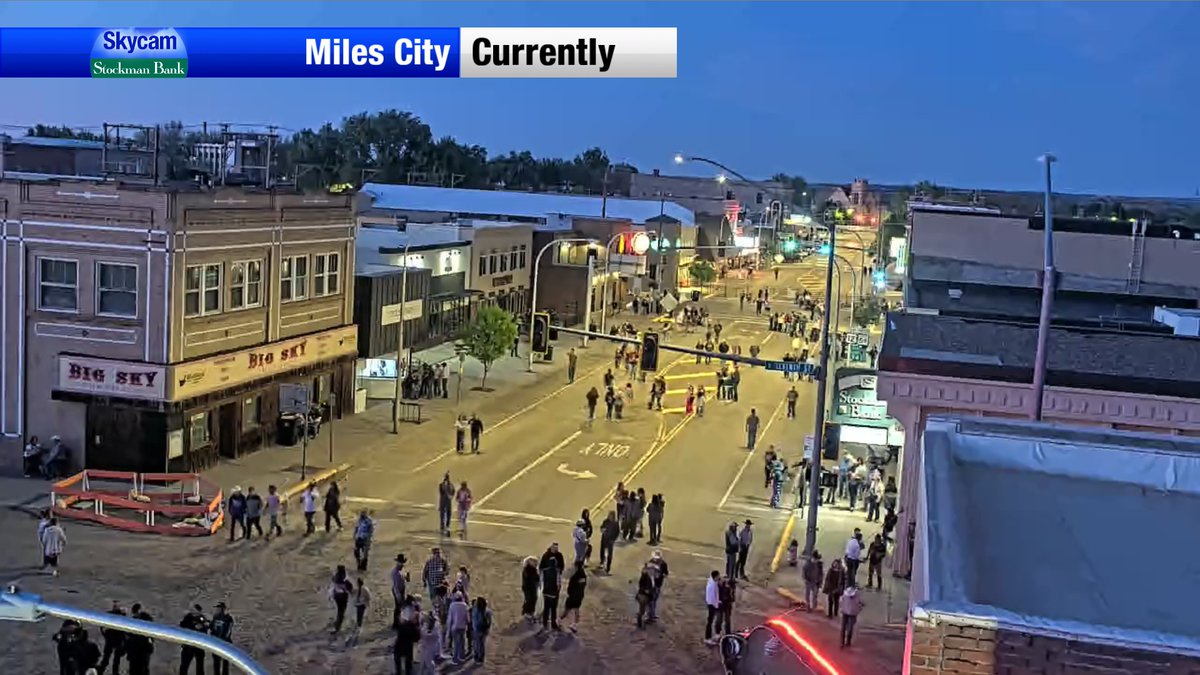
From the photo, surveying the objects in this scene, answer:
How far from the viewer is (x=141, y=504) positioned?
28.4 m

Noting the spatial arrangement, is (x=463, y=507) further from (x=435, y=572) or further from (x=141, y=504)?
(x=141, y=504)

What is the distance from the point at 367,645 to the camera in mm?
21375

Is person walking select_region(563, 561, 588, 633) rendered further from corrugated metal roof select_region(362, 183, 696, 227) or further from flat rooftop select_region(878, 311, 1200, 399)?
corrugated metal roof select_region(362, 183, 696, 227)

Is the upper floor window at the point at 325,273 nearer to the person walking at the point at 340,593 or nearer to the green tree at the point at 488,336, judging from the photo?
the green tree at the point at 488,336

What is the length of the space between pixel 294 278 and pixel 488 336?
41.5ft

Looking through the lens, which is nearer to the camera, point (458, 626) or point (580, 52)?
point (458, 626)

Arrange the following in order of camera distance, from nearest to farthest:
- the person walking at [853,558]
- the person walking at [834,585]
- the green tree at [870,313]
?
the person walking at [834,585]
the person walking at [853,558]
the green tree at [870,313]

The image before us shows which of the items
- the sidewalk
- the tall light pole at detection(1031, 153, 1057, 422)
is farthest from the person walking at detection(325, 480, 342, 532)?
the tall light pole at detection(1031, 153, 1057, 422)

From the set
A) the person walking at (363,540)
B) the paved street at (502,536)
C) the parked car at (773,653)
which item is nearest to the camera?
the parked car at (773,653)

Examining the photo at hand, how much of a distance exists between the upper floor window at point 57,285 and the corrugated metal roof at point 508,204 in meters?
67.9

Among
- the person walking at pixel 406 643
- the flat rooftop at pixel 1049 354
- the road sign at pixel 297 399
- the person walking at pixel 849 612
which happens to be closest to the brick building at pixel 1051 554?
the person walking at pixel 849 612

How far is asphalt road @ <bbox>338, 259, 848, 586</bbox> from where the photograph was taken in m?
29.8

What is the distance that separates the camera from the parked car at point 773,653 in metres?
19.3

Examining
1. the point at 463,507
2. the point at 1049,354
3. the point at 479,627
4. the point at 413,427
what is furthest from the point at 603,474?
the point at 479,627
